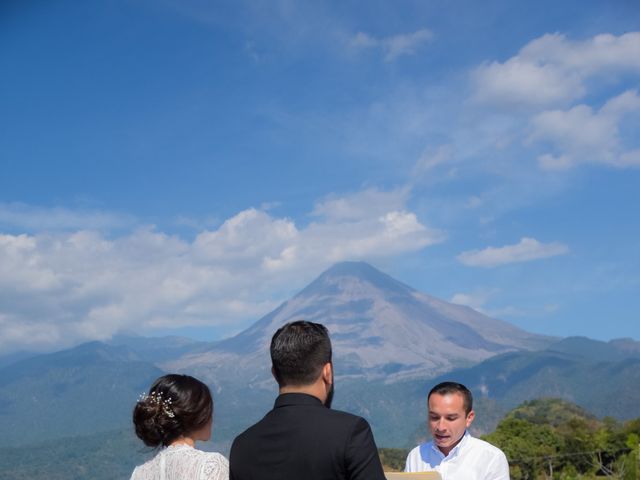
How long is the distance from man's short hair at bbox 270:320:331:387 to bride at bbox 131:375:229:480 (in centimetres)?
75

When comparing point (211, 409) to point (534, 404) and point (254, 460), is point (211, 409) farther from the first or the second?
point (534, 404)

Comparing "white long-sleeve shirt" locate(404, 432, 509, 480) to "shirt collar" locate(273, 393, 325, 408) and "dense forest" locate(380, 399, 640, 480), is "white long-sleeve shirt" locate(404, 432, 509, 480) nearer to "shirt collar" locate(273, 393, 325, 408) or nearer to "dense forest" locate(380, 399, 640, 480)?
"shirt collar" locate(273, 393, 325, 408)

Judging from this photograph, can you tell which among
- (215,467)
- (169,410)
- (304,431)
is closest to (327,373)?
(304,431)

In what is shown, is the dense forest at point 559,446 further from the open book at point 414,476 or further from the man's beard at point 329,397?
the man's beard at point 329,397

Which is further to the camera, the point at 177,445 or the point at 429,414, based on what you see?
the point at 429,414

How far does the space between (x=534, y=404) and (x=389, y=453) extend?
3003cm

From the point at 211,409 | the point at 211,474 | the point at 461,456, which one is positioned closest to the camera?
the point at 211,474

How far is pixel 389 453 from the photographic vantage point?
72.7m

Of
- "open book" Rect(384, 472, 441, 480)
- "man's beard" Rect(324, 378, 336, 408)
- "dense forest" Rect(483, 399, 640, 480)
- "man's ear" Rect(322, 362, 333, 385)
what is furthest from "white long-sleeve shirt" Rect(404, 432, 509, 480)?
"dense forest" Rect(483, 399, 640, 480)

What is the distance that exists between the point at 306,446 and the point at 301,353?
35 cm

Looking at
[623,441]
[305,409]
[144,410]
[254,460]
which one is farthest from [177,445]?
[623,441]

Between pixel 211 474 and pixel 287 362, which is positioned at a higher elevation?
pixel 287 362

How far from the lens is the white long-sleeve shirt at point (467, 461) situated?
14.7ft

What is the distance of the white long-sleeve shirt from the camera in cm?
449
